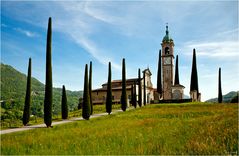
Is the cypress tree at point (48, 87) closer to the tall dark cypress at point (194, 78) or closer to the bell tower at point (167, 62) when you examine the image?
the tall dark cypress at point (194, 78)

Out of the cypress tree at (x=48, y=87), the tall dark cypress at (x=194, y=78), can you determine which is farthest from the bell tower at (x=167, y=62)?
the cypress tree at (x=48, y=87)

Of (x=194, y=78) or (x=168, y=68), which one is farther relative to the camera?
(x=168, y=68)

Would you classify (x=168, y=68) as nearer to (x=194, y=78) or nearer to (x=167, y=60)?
(x=167, y=60)

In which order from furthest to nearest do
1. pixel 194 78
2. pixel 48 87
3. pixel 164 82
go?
pixel 164 82
pixel 194 78
pixel 48 87

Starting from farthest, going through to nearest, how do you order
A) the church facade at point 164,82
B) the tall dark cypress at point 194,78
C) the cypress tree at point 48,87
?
1. the church facade at point 164,82
2. the tall dark cypress at point 194,78
3. the cypress tree at point 48,87

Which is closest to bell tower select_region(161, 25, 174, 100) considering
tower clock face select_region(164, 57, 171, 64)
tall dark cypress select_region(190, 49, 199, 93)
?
tower clock face select_region(164, 57, 171, 64)

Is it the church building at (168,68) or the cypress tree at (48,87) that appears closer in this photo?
the cypress tree at (48,87)

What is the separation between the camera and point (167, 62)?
6875 cm

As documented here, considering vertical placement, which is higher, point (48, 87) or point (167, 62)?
point (167, 62)

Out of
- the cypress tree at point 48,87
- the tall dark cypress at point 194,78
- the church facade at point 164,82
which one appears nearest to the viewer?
the cypress tree at point 48,87

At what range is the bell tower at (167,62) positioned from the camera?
221 ft

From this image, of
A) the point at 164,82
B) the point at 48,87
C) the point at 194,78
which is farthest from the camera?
the point at 164,82

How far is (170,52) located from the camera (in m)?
68.6

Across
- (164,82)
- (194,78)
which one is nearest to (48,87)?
Answer: (194,78)
